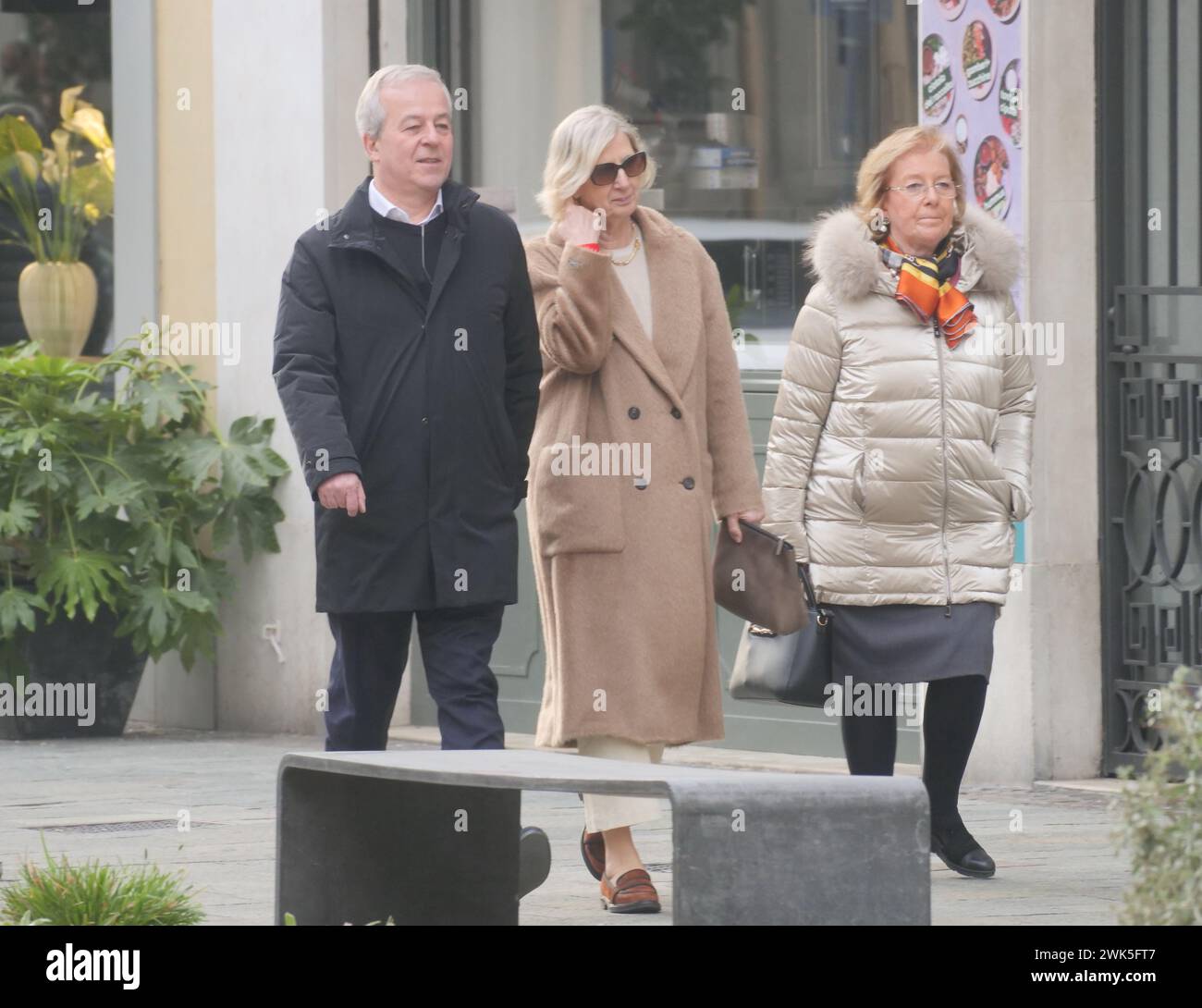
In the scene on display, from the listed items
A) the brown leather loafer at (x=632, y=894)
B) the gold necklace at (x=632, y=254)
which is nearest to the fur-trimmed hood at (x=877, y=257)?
the gold necklace at (x=632, y=254)

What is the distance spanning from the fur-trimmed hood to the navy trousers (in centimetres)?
133

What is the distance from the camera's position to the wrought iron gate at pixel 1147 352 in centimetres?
881

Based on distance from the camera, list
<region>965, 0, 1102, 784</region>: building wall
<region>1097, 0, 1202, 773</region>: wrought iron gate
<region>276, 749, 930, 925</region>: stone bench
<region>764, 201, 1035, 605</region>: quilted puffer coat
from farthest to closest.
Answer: <region>965, 0, 1102, 784</region>: building wall, <region>1097, 0, 1202, 773</region>: wrought iron gate, <region>764, 201, 1035, 605</region>: quilted puffer coat, <region>276, 749, 930, 925</region>: stone bench

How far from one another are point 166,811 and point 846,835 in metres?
4.60

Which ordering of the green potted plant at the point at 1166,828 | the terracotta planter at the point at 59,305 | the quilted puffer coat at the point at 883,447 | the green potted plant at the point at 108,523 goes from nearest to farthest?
the green potted plant at the point at 1166,828 → the quilted puffer coat at the point at 883,447 → the green potted plant at the point at 108,523 → the terracotta planter at the point at 59,305

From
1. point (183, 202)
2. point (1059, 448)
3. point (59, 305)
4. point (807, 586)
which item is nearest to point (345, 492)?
point (807, 586)

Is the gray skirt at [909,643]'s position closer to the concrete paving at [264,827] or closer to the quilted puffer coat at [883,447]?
the quilted puffer coat at [883,447]

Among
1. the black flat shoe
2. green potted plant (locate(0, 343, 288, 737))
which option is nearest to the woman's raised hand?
the black flat shoe

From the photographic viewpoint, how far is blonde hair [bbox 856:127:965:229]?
23.0ft

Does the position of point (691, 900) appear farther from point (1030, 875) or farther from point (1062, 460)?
point (1062, 460)

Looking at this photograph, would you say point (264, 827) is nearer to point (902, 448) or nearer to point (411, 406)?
point (411, 406)

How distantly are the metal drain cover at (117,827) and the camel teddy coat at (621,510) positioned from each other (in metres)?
1.91

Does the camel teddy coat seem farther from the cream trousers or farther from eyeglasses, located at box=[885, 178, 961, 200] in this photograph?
eyeglasses, located at box=[885, 178, 961, 200]
